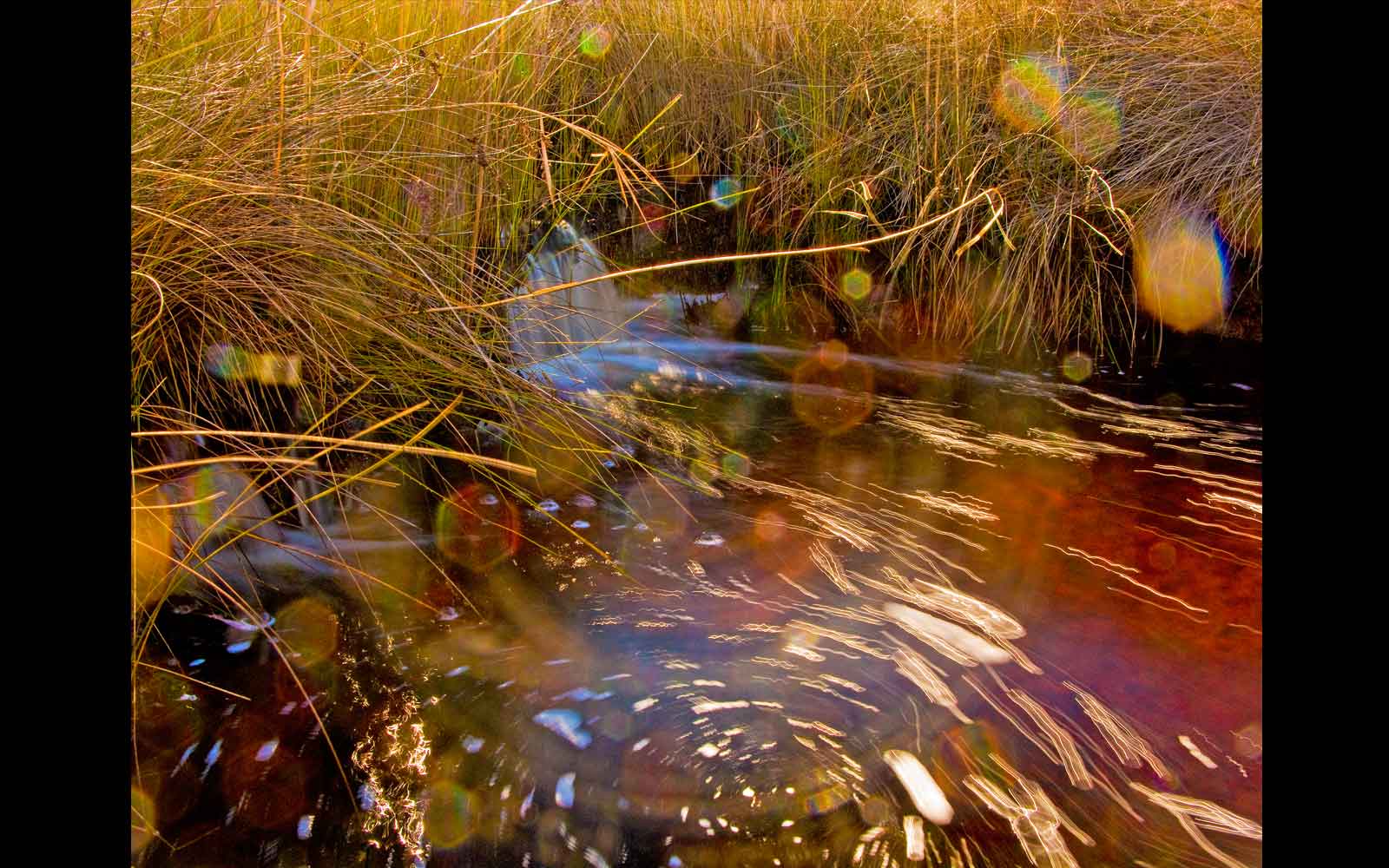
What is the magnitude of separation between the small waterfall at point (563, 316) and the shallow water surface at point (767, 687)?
0.82 ft

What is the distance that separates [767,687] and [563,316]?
71 cm

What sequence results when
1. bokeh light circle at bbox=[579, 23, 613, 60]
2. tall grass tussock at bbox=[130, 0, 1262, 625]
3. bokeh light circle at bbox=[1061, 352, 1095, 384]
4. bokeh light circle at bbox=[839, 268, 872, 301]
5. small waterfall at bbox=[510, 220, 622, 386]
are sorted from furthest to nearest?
bokeh light circle at bbox=[839, 268, 872, 301], bokeh light circle at bbox=[579, 23, 613, 60], bokeh light circle at bbox=[1061, 352, 1095, 384], small waterfall at bbox=[510, 220, 622, 386], tall grass tussock at bbox=[130, 0, 1262, 625]

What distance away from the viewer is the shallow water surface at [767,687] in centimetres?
76

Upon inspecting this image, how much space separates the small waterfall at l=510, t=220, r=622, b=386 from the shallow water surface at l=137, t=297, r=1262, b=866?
0.82ft

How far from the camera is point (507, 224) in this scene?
1883mm

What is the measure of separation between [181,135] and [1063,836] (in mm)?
1312

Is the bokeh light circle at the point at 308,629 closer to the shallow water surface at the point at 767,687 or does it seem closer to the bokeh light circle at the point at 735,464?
the shallow water surface at the point at 767,687

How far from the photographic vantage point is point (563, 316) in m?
1.39

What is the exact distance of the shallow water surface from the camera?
2.49 ft

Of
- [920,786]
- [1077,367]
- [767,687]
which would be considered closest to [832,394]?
[1077,367]

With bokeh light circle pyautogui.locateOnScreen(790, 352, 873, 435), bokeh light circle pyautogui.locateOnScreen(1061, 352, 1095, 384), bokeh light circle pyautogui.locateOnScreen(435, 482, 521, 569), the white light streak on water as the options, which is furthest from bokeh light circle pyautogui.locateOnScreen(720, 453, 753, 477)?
bokeh light circle pyautogui.locateOnScreen(1061, 352, 1095, 384)

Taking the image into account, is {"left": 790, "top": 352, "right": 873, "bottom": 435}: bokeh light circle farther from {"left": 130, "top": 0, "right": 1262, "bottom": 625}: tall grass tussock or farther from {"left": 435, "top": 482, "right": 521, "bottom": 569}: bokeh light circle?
{"left": 435, "top": 482, "right": 521, "bottom": 569}: bokeh light circle

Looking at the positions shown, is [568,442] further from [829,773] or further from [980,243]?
[980,243]
